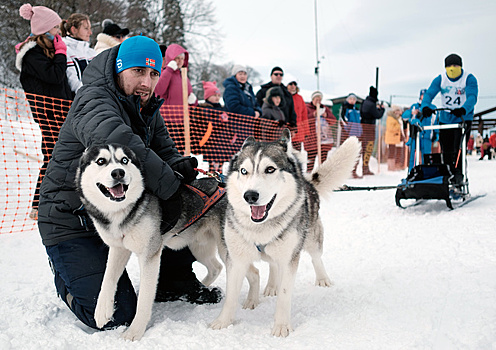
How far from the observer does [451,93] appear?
5.47 metres

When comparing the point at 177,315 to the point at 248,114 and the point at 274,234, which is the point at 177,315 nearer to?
the point at 274,234


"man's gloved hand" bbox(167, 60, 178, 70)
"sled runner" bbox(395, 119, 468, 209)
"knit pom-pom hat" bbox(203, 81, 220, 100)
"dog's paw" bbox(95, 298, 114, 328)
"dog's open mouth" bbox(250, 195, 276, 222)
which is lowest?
"dog's paw" bbox(95, 298, 114, 328)

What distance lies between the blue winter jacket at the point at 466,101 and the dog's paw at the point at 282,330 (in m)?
4.55

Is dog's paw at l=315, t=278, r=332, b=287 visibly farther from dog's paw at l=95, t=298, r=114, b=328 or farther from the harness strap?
dog's paw at l=95, t=298, r=114, b=328

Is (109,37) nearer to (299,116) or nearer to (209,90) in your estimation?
(209,90)

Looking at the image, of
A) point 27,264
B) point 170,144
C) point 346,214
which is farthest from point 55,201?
point 346,214

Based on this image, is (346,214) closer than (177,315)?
No

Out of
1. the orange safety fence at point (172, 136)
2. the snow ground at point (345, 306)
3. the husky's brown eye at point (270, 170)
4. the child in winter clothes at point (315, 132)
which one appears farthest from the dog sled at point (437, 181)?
the husky's brown eye at point (270, 170)

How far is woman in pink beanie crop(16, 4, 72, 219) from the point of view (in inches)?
144

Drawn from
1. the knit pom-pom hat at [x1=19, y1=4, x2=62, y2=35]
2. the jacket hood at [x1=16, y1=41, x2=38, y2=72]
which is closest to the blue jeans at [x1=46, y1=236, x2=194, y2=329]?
the jacket hood at [x1=16, y1=41, x2=38, y2=72]

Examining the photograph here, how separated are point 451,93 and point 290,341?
5099 millimetres

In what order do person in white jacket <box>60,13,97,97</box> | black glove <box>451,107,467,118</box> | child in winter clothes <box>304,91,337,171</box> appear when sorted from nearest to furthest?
person in white jacket <box>60,13,97,97</box>
black glove <box>451,107,467,118</box>
child in winter clothes <box>304,91,337,171</box>

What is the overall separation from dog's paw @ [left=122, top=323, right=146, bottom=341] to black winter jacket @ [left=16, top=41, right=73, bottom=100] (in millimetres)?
2993

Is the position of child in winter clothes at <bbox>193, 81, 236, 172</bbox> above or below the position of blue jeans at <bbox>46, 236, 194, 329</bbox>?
above
